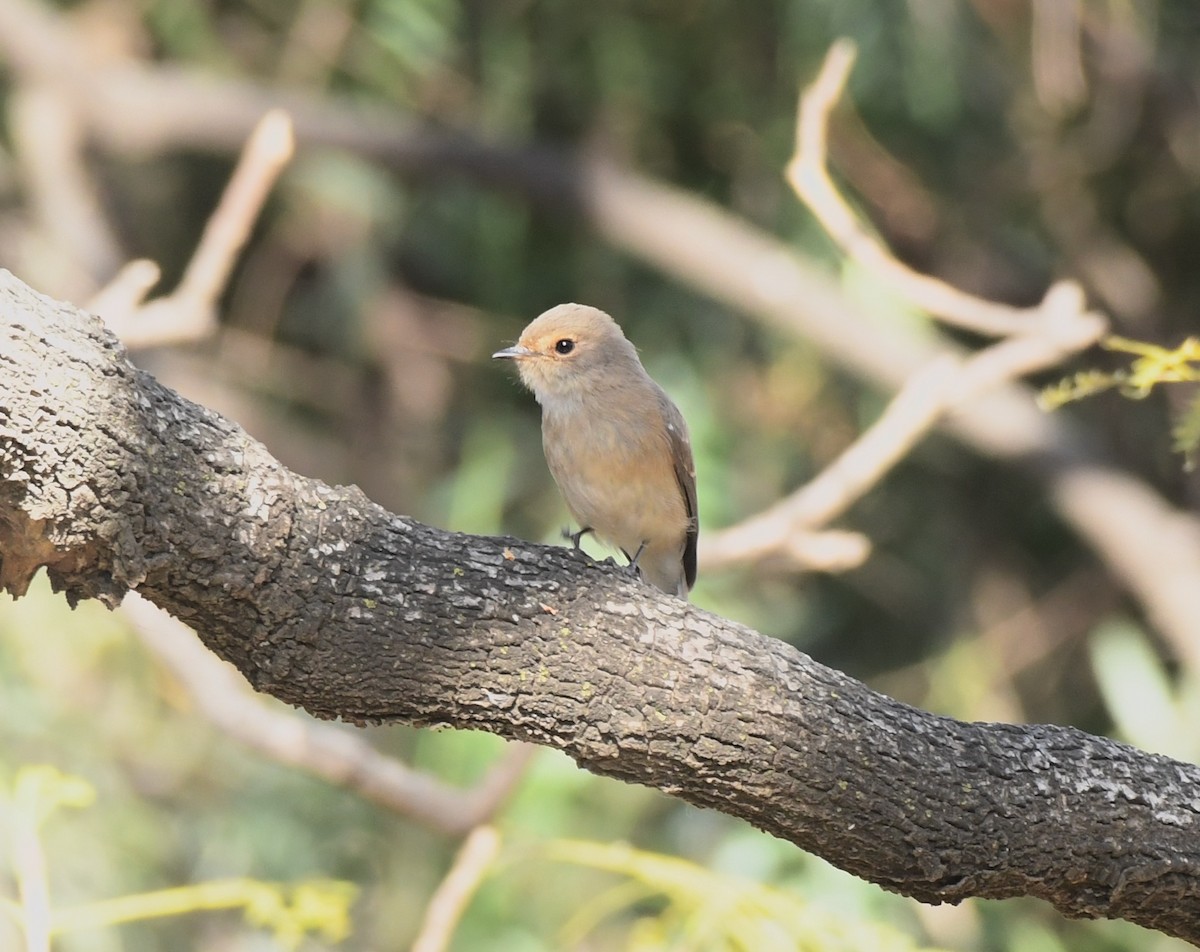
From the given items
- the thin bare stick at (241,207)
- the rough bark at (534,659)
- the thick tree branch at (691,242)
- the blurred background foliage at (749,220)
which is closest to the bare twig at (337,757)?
the thin bare stick at (241,207)

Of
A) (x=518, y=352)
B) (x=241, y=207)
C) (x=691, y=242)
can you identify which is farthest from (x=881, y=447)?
(x=691, y=242)

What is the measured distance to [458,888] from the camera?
4309mm

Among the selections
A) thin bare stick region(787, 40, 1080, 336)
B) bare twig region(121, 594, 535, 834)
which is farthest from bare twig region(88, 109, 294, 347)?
thin bare stick region(787, 40, 1080, 336)

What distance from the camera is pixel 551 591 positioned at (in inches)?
108

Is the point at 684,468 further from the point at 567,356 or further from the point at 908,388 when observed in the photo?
the point at 908,388

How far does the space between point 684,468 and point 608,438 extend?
37 centimetres

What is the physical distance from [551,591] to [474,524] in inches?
146

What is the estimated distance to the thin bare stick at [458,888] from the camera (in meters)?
4.19

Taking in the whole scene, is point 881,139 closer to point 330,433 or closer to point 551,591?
point 330,433

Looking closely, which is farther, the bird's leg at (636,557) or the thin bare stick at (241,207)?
the thin bare stick at (241,207)

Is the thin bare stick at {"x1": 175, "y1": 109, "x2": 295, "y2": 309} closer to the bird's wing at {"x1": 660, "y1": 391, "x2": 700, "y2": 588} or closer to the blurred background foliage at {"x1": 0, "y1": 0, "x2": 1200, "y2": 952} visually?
the bird's wing at {"x1": 660, "y1": 391, "x2": 700, "y2": 588}

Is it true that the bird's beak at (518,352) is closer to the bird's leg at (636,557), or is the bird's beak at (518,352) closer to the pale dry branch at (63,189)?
the bird's leg at (636,557)

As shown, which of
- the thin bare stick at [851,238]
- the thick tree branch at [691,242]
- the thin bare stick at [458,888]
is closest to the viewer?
the thin bare stick at [458,888]

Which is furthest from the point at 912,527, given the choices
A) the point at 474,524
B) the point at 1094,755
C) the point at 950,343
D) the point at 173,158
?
the point at 1094,755
